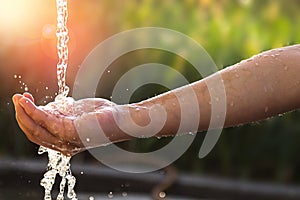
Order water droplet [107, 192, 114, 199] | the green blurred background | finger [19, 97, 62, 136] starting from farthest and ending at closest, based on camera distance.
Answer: the green blurred background, water droplet [107, 192, 114, 199], finger [19, 97, 62, 136]

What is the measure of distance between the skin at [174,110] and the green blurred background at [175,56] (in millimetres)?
3263

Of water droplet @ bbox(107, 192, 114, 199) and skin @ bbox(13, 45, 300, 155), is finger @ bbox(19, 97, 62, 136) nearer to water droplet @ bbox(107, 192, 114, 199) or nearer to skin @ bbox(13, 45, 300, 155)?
skin @ bbox(13, 45, 300, 155)

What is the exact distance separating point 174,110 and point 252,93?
19cm

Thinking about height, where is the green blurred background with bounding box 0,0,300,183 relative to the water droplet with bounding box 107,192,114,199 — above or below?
above

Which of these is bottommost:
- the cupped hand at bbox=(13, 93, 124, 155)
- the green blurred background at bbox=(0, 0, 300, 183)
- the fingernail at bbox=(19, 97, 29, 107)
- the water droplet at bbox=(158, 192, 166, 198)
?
the cupped hand at bbox=(13, 93, 124, 155)

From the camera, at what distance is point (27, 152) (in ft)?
18.8

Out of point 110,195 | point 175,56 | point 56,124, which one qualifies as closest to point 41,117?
point 56,124

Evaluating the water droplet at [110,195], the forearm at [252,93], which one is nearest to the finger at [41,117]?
the forearm at [252,93]

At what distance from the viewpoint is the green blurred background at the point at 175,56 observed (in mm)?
5551

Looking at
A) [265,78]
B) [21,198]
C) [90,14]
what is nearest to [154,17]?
[90,14]

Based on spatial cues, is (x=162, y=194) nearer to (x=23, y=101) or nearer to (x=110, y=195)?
(x=110, y=195)

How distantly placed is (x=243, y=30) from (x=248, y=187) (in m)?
1.35

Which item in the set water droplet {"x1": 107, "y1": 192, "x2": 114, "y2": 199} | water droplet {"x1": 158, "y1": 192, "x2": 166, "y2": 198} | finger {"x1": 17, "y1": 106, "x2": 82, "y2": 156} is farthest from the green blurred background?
finger {"x1": 17, "y1": 106, "x2": 82, "y2": 156}

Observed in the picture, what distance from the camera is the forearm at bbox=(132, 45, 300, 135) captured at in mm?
2031
